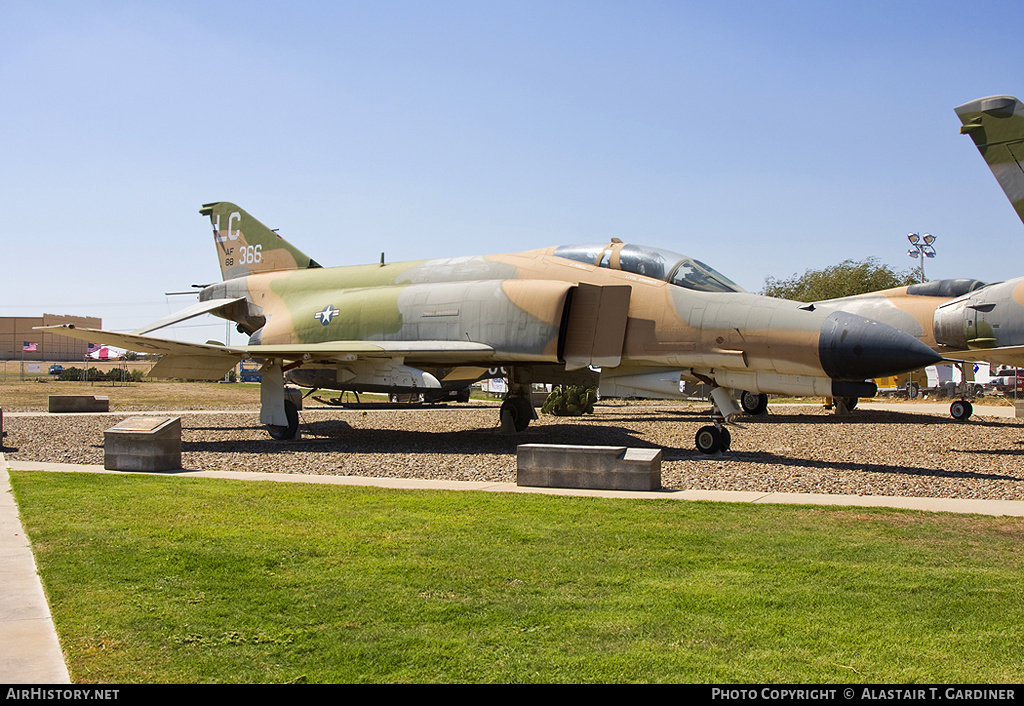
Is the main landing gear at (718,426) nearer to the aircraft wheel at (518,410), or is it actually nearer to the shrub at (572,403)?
the aircraft wheel at (518,410)

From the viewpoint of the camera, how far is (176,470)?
12.2 meters

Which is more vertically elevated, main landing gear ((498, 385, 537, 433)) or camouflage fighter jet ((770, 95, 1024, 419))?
camouflage fighter jet ((770, 95, 1024, 419))

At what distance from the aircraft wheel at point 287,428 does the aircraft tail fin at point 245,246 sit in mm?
4832

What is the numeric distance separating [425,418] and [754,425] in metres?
9.43

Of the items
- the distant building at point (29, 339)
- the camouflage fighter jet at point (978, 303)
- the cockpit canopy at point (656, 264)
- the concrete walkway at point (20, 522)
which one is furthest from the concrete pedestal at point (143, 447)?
the distant building at point (29, 339)

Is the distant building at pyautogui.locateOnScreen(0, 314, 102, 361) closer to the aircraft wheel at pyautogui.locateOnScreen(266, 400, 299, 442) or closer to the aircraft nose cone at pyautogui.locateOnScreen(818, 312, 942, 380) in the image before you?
the aircraft wheel at pyautogui.locateOnScreen(266, 400, 299, 442)

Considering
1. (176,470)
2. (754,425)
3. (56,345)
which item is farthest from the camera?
Answer: (56,345)

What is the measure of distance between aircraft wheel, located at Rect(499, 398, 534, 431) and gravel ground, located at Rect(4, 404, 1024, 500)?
1.45ft

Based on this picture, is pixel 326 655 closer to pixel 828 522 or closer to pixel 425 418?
pixel 828 522

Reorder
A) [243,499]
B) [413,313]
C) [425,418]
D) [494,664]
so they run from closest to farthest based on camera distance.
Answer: [494,664] < [243,499] < [413,313] < [425,418]

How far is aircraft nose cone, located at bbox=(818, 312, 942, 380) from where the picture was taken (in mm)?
11273

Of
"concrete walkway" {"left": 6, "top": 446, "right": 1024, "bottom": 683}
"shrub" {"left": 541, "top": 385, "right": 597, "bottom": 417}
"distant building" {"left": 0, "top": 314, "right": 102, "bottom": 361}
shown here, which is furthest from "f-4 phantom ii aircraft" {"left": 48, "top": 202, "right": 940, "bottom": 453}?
"distant building" {"left": 0, "top": 314, "right": 102, "bottom": 361}

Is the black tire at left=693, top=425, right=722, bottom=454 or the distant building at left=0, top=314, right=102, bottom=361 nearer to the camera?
the black tire at left=693, top=425, right=722, bottom=454

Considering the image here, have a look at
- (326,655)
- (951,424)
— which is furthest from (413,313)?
(951,424)
